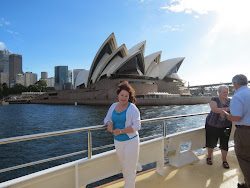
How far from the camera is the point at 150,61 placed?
1730 inches

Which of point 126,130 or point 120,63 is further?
point 120,63

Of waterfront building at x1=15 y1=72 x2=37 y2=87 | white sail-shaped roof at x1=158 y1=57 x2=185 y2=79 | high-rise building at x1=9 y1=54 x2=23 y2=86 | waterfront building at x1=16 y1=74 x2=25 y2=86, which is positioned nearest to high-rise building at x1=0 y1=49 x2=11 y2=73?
high-rise building at x1=9 y1=54 x2=23 y2=86

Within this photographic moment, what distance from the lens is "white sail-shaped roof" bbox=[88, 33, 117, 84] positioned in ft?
125

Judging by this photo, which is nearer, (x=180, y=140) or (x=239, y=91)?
(x=239, y=91)

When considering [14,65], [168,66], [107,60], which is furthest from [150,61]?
[14,65]

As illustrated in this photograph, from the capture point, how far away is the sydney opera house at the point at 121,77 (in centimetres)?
3519

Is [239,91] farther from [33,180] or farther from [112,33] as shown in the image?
[112,33]

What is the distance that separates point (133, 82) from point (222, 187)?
34119 mm

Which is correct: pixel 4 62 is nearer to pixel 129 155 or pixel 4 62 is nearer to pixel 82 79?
pixel 82 79

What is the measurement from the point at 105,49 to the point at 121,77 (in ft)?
28.7

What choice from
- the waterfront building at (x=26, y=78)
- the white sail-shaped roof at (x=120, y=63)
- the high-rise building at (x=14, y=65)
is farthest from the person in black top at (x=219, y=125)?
the high-rise building at (x=14, y=65)

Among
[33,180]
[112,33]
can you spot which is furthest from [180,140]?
[112,33]

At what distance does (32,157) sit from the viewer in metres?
5.47

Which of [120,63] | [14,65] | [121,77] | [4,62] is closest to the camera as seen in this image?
[120,63]
